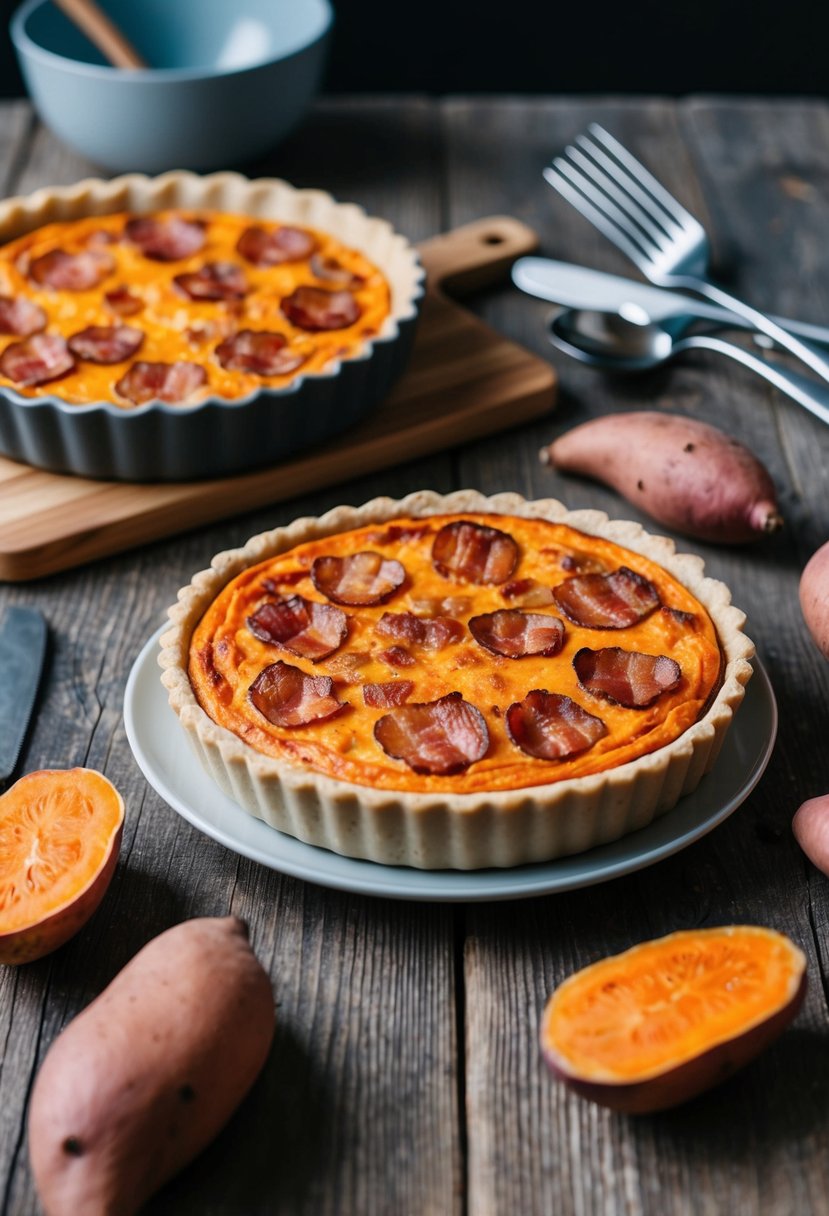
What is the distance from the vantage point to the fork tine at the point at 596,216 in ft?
13.6

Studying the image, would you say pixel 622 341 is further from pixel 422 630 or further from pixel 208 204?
pixel 422 630

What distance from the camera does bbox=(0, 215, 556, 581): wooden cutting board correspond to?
9.99ft

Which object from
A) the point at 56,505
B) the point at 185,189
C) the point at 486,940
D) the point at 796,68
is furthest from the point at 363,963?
the point at 796,68

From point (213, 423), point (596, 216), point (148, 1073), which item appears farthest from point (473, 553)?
point (596, 216)

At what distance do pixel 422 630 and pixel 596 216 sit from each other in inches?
95.8

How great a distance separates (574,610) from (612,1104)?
961 mm

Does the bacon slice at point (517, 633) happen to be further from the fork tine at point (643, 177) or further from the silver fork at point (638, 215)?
the fork tine at point (643, 177)

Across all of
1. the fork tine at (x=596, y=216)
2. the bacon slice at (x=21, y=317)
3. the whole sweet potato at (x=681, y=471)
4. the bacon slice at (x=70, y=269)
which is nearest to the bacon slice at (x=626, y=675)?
the whole sweet potato at (x=681, y=471)

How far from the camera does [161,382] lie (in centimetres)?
319

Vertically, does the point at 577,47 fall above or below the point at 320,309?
below

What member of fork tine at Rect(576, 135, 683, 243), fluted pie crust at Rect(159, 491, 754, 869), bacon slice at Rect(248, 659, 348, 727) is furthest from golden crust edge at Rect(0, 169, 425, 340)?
bacon slice at Rect(248, 659, 348, 727)

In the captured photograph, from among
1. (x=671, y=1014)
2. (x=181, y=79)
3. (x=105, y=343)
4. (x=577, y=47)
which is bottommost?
(x=577, y=47)

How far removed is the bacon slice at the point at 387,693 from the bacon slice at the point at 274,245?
5.80 ft

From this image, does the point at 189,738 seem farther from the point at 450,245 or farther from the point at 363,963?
the point at 450,245
